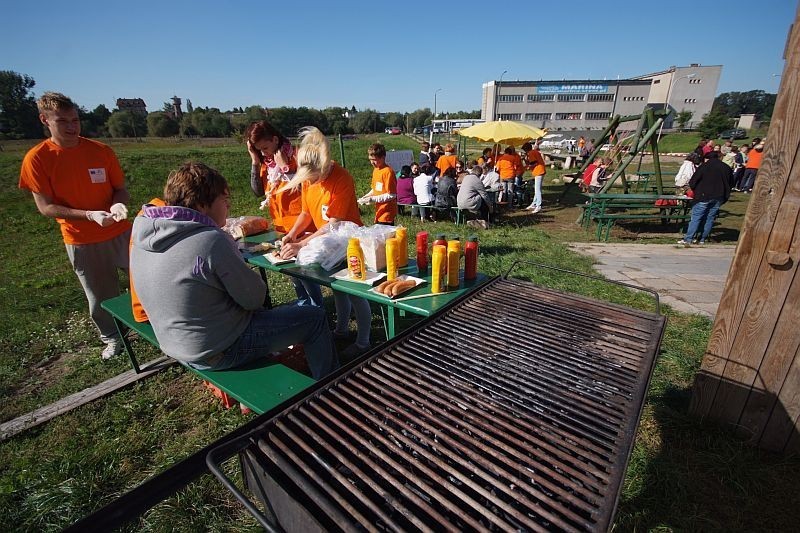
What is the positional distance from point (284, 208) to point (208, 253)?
6.49ft

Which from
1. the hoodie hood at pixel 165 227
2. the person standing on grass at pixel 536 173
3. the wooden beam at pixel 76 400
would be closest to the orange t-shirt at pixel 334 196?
the hoodie hood at pixel 165 227

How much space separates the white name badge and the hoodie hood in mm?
1951

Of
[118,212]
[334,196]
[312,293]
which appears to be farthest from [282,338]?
[118,212]

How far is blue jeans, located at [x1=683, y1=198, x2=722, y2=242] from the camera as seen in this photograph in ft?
21.3

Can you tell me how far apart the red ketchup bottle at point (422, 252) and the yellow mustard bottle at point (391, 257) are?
0.18 metres

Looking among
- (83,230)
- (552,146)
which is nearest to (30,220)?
(83,230)

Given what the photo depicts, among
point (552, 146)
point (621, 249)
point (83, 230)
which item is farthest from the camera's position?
point (552, 146)

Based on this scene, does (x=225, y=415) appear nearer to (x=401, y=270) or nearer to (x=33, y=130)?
(x=401, y=270)

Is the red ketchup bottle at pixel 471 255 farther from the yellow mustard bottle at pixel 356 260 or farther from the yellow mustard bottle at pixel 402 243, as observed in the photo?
the yellow mustard bottle at pixel 356 260

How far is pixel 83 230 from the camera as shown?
3209 mm

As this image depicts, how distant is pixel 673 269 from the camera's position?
5.37m

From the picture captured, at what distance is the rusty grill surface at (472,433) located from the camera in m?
0.98

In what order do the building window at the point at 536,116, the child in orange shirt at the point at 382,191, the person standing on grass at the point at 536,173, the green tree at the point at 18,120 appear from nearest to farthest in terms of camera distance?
the child in orange shirt at the point at 382,191, the person standing on grass at the point at 536,173, the green tree at the point at 18,120, the building window at the point at 536,116

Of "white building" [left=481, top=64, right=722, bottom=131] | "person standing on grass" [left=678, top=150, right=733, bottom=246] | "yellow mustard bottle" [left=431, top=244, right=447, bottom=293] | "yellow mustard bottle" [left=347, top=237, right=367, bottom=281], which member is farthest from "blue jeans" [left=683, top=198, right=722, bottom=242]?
"white building" [left=481, top=64, right=722, bottom=131]
